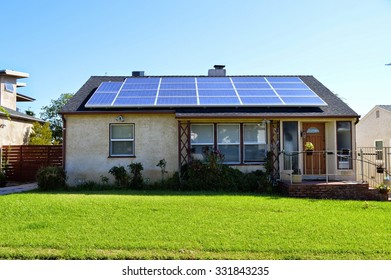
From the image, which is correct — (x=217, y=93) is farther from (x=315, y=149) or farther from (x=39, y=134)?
(x=39, y=134)

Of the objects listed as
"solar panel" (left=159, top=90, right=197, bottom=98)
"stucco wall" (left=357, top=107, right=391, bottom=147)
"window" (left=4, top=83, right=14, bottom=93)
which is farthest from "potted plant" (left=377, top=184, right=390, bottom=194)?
"window" (left=4, top=83, right=14, bottom=93)

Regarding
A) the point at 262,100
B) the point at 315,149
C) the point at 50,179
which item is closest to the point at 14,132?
the point at 50,179

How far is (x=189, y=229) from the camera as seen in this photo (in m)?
6.77

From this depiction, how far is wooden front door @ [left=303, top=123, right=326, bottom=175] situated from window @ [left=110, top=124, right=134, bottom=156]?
7.41m

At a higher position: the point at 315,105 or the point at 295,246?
the point at 315,105

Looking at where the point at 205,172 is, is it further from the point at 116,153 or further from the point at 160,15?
the point at 160,15

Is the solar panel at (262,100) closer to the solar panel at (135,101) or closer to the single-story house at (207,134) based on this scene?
the single-story house at (207,134)

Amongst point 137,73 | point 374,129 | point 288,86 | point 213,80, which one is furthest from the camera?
point 374,129

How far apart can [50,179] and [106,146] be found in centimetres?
254

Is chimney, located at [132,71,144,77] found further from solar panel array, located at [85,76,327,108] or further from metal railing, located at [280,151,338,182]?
metal railing, located at [280,151,338,182]

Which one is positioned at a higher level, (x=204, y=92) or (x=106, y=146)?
(x=204, y=92)

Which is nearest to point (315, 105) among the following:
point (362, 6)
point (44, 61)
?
point (362, 6)

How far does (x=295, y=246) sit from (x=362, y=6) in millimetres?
8015
